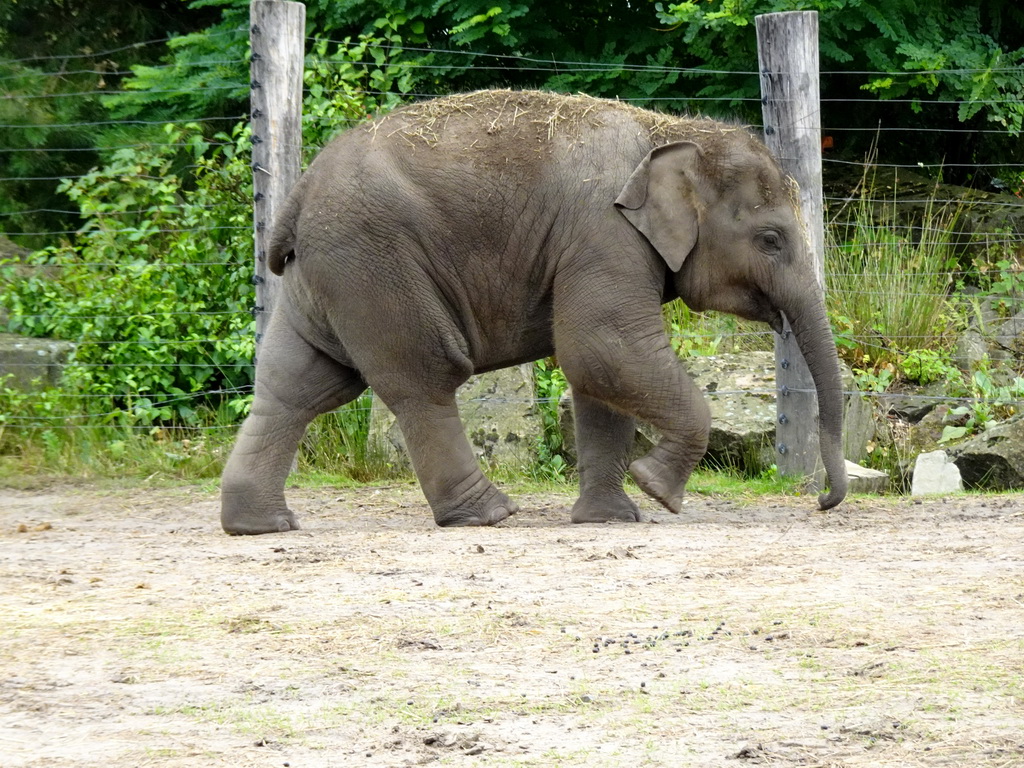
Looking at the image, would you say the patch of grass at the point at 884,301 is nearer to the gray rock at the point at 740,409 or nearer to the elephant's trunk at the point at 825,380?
the gray rock at the point at 740,409

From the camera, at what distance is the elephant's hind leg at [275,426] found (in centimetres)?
723

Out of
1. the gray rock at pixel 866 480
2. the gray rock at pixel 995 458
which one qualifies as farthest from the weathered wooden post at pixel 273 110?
the gray rock at pixel 995 458

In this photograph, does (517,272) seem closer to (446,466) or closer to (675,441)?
(446,466)

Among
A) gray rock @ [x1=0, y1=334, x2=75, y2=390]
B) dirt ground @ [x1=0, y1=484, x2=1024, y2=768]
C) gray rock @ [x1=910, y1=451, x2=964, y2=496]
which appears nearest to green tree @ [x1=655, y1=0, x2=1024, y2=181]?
gray rock @ [x1=910, y1=451, x2=964, y2=496]

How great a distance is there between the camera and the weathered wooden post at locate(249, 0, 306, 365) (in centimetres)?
897

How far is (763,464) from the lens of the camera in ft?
29.7

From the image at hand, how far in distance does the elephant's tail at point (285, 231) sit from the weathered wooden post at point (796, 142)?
10.1ft

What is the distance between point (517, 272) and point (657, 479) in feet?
4.07

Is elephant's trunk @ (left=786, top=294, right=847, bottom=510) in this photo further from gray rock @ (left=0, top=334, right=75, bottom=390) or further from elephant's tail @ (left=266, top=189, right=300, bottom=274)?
gray rock @ (left=0, top=334, right=75, bottom=390)

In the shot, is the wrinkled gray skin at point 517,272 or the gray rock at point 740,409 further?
the gray rock at point 740,409

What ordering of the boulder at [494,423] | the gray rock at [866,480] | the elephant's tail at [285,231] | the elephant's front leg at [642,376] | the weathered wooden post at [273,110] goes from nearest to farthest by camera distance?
the elephant's front leg at [642,376]
the elephant's tail at [285,231]
the gray rock at [866,480]
the weathered wooden post at [273,110]
the boulder at [494,423]

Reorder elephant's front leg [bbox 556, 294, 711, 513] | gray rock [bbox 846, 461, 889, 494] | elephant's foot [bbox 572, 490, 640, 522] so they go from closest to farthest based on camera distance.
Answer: elephant's front leg [bbox 556, 294, 711, 513] → elephant's foot [bbox 572, 490, 640, 522] → gray rock [bbox 846, 461, 889, 494]

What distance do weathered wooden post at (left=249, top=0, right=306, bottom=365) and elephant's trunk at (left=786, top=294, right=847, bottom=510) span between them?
11.6 feet

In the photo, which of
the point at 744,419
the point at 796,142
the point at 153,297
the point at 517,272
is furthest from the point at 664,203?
the point at 153,297
